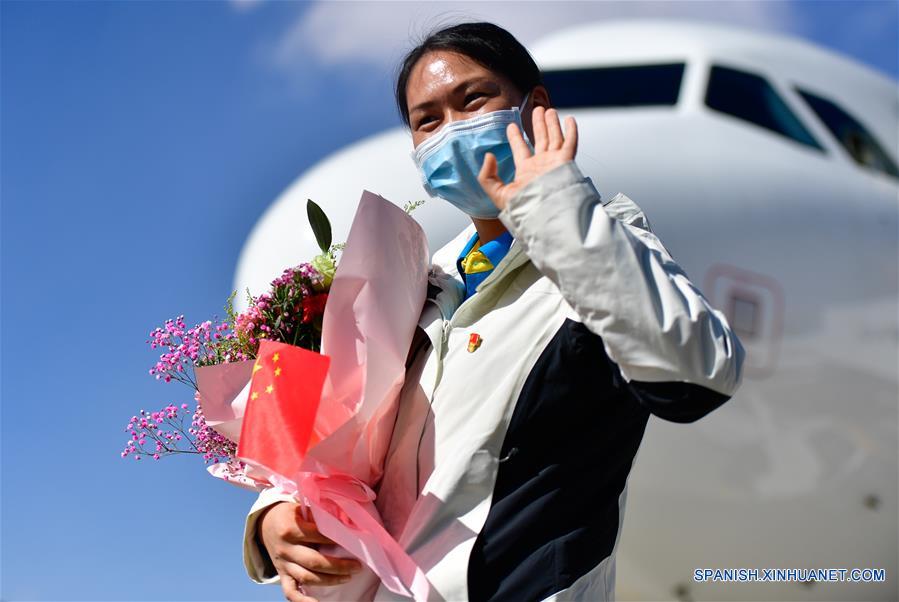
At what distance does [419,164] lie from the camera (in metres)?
1.87

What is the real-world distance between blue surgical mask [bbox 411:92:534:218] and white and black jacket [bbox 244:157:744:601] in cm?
22

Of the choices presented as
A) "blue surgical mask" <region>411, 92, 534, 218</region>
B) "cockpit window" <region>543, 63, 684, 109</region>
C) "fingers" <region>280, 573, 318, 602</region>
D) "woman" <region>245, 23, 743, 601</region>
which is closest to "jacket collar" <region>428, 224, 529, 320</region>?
"woman" <region>245, 23, 743, 601</region>

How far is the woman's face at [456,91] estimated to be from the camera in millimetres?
1783

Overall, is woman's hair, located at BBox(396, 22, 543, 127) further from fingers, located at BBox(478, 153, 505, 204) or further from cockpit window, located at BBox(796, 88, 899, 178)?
cockpit window, located at BBox(796, 88, 899, 178)

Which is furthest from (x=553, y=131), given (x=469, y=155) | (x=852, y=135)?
(x=852, y=135)

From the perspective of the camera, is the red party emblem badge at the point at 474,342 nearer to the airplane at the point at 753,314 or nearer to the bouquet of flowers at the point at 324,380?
the bouquet of flowers at the point at 324,380

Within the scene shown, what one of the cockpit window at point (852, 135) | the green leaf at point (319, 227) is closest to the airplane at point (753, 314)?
the cockpit window at point (852, 135)

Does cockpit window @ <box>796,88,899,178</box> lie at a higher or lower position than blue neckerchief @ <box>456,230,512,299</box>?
higher

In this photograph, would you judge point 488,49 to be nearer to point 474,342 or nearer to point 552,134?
point 552,134

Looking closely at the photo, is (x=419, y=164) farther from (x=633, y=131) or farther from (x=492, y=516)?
(x=633, y=131)

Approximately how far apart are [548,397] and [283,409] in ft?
1.39

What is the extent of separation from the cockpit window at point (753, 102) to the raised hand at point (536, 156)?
4049 millimetres

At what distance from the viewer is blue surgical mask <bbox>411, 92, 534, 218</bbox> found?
175 cm

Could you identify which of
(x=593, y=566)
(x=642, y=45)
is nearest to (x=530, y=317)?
(x=593, y=566)
